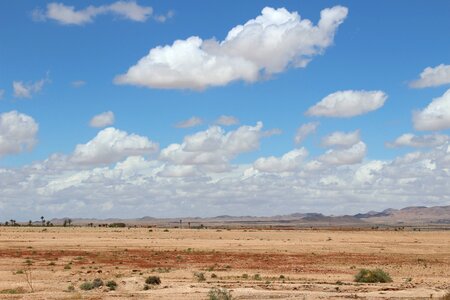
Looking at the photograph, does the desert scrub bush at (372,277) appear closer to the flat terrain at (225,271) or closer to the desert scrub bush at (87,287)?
the flat terrain at (225,271)

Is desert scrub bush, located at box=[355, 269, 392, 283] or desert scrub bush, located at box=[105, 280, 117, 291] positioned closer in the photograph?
desert scrub bush, located at box=[105, 280, 117, 291]

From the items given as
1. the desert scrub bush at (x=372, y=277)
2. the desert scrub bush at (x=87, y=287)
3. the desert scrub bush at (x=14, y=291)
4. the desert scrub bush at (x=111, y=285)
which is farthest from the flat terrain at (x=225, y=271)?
the desert scrub bush at (x=372, y=277)

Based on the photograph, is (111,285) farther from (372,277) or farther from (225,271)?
(372,277)

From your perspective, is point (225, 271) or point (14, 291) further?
point (225, 271)

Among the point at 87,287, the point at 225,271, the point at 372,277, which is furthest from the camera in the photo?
the point at 225,271

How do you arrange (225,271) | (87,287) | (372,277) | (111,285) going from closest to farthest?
(111,285) → (87,287) → (372,277) → (225,271)

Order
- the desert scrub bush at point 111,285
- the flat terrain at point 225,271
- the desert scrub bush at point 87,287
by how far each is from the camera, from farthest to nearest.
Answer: the desert scrub bush at point 87,287
the desert scrub bush at point 111,285
the flat terrain at point 225,271

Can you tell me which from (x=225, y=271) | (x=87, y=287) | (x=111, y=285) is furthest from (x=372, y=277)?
(x=87, y=287)

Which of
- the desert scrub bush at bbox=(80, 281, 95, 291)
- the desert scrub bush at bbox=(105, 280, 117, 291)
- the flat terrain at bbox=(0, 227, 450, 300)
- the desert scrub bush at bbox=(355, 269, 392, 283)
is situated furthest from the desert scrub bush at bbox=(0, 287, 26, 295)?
the desert scrub bush at bbox=(355, 269, 392, 283)

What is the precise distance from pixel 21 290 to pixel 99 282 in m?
3.83

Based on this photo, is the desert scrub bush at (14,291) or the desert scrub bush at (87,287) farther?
the desert scrub bush at (87,287)

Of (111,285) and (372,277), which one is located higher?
(111,285)

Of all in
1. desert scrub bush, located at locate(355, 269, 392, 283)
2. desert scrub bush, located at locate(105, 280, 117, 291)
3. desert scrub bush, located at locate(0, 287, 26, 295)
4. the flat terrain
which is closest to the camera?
the flat terrain

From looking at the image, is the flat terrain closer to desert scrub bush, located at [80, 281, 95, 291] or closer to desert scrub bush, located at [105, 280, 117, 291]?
desert scrub bush, located at [105, 280, 117, 291]
